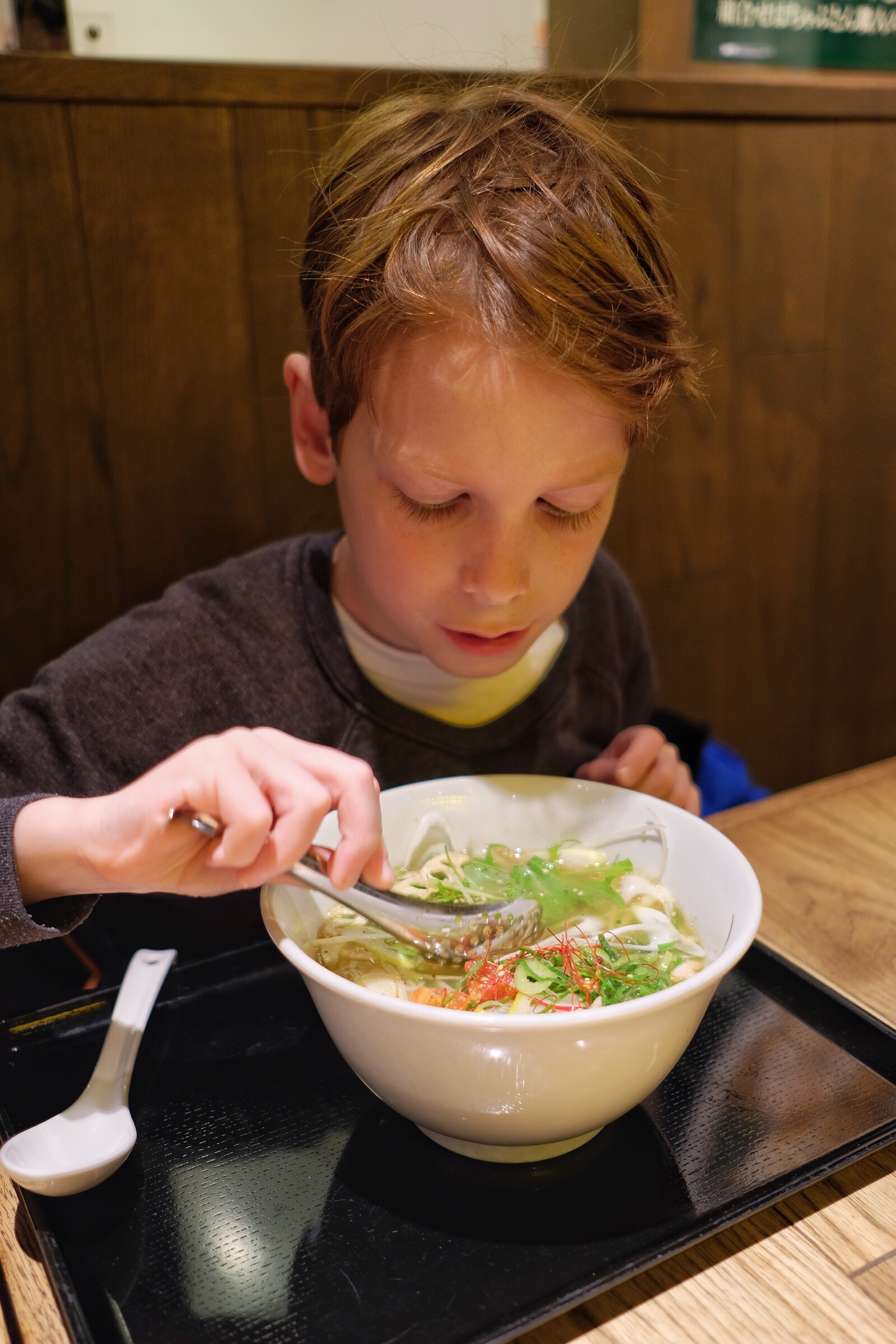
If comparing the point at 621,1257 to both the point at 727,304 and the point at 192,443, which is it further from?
the point at 727,304

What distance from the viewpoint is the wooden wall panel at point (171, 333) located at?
1.36 m

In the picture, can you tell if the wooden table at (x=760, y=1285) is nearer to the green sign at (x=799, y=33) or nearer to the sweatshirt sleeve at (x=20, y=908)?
the sweatshirt sleeve at (x=20, y=908)

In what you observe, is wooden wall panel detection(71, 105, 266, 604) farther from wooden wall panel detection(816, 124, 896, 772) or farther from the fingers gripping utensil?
wooden wall panel detection(816, 124, 896, 772)

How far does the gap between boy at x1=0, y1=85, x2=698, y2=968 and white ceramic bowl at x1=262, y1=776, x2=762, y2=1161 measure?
0.28 ft

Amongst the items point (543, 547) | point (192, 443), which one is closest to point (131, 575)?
point (192, 443)

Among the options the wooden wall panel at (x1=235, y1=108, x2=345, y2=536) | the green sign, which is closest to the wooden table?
the wooden wall panel at (x1=235, y1=108, x2=345, y2=536)

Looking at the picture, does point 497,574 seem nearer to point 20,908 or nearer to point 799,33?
point 20,908

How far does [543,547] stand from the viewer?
925 millimetres

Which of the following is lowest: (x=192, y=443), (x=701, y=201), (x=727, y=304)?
(x=192, y=443)

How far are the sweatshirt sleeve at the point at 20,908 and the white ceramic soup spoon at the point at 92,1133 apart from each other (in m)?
0.08

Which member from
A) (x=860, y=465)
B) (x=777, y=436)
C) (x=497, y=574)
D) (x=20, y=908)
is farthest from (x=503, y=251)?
(x=860, y=465)

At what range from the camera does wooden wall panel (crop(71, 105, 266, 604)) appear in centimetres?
136

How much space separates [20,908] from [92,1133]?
0.17 metres

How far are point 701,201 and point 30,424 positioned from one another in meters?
1.22
